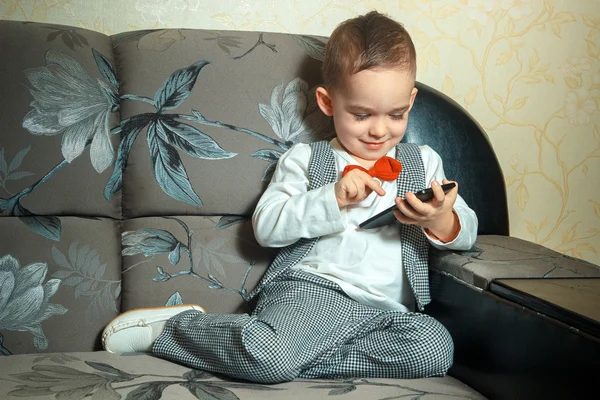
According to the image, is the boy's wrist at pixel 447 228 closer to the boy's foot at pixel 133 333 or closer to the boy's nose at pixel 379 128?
the boy's nose at pixel 379 128

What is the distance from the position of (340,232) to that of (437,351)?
300 millimetres

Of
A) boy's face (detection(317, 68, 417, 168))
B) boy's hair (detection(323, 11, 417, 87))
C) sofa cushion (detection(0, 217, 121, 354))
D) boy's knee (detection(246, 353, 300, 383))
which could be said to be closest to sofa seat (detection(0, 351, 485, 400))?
boy's knee (detection(246, 353, 300, 383))

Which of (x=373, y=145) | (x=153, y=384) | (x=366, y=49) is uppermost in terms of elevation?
(x=366, y=49)

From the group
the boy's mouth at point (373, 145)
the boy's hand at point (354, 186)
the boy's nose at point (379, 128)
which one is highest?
the boy's nose at point (379, 128)

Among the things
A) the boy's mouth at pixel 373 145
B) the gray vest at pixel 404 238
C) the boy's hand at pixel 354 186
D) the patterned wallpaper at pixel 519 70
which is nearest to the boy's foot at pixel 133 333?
the gray vest at pixel 404 238

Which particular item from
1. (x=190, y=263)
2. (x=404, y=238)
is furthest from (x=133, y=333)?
(x=404, y=238)

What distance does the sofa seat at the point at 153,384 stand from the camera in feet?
3.20

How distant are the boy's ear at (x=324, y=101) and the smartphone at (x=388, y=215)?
0.81 ft

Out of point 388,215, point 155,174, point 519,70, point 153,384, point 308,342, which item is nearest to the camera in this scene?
point 153,384

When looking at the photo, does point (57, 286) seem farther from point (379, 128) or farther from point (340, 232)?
point (379, 128)

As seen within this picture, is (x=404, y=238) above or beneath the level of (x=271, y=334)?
above

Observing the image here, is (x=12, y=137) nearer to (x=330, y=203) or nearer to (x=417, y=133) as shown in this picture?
(x=330, y=203)

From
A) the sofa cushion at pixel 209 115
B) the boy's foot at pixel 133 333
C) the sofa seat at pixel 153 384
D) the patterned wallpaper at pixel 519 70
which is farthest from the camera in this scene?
the patterned wallpaper at pixel 519 70

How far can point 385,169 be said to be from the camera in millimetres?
1290
